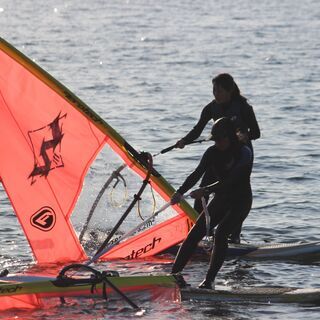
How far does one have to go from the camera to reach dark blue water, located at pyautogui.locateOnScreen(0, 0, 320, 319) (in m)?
15.3

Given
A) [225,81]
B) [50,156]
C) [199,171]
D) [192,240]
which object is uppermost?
[225,81]

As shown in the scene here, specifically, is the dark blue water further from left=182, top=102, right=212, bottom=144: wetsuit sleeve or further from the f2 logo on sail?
left=182, top=102, right=212, bottom=144: wetsuit sleeve

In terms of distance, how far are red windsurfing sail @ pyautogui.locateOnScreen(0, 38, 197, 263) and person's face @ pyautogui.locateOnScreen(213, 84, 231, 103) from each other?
1.21m

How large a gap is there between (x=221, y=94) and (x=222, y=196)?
5.90ft

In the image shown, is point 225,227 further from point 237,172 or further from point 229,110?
point 229,110

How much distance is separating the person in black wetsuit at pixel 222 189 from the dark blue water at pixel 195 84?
633 mm

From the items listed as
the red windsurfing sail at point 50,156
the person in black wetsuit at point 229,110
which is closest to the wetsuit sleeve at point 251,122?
the person in black wetsuit at point 229,110

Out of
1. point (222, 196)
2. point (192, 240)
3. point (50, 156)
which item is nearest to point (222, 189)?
point (222, 196)

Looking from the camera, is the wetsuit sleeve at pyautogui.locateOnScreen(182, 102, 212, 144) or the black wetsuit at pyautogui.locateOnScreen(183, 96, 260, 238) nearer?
the black wetsuit at pyautogui.locateOnScreen(183, 96, 260, 238)

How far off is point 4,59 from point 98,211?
2309 millimetres

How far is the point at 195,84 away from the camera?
34.6 m

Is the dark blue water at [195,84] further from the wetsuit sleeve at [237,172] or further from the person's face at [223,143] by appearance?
the person's face at [223,143]

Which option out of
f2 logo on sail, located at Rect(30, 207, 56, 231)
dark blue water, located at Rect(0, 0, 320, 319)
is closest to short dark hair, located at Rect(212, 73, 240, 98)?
dark blue water, located at Rect(0, 0, 320, 319)

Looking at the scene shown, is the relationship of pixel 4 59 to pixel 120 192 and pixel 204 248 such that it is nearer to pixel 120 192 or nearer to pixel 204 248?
pixel 120 192
